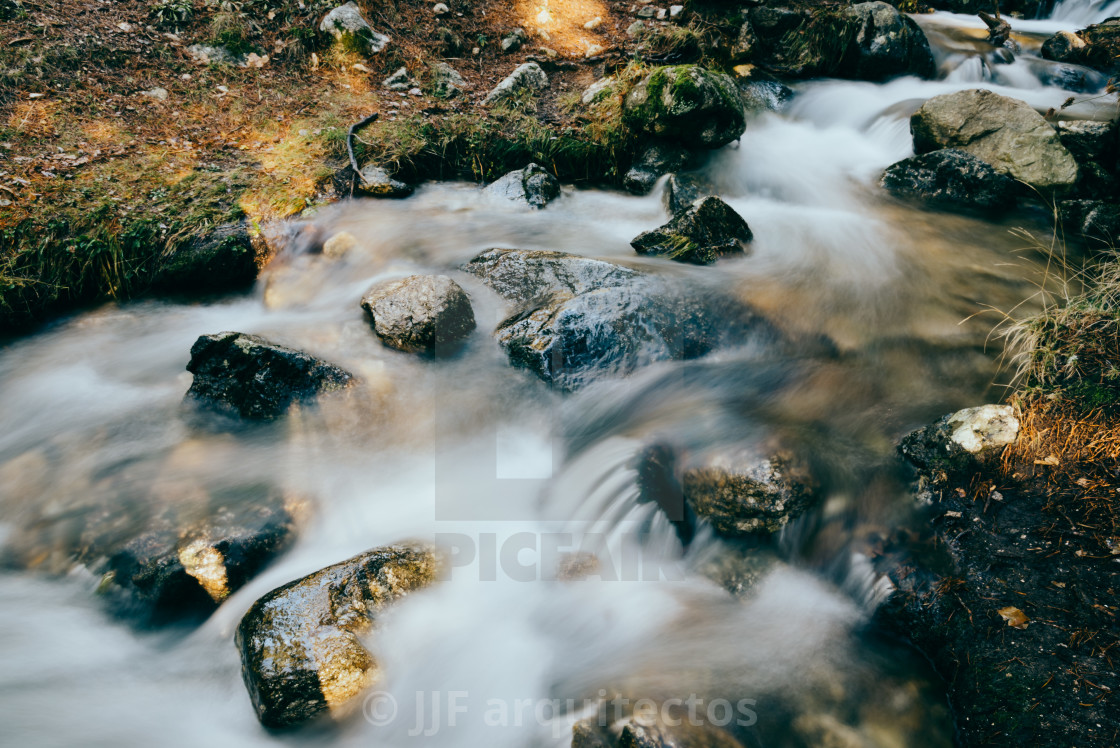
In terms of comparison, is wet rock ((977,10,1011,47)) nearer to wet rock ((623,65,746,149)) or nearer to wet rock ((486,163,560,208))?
wet rock ((623,65,746,149))

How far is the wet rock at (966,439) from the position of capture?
3.44 m

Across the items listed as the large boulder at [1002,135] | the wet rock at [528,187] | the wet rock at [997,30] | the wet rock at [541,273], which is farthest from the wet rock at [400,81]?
the wet rock at [997,30]

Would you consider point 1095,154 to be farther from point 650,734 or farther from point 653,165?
point 650,734

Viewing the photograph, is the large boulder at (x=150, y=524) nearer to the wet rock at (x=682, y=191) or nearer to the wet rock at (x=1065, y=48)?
the wet rock at (x=682, y=191)

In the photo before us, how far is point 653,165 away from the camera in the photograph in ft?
23.4

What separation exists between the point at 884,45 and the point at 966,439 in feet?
26.7

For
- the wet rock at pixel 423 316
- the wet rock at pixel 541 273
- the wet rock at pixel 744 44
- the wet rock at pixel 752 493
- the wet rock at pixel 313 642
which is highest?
the wet rock at pixel 744 44

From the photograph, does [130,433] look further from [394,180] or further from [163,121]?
[163,121]

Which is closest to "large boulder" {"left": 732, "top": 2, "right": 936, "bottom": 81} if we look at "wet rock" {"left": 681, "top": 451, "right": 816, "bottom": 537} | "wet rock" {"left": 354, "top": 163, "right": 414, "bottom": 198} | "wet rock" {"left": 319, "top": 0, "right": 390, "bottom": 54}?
"wet rock" {"left": 319, "top": 0, "right": 390, "bottom": 54}

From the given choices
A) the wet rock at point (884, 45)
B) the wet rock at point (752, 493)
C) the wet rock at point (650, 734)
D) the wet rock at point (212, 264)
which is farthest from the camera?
the wet rock at point (884, 45)

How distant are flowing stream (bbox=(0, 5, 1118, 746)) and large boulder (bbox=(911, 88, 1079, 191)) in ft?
1.96

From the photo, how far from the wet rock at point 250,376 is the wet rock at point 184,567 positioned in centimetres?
98

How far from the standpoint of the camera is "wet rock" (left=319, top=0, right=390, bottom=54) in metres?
8.32

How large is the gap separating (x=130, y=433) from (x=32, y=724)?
2170 millimetres
